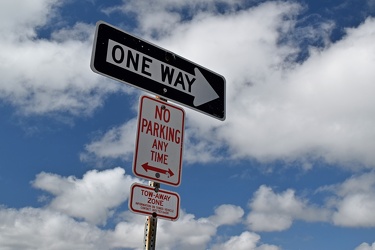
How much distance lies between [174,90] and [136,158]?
0.95 m

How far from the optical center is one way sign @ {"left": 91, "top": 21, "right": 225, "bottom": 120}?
4.03 m

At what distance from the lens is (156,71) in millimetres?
4305

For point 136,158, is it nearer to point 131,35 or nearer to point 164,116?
point 164,116

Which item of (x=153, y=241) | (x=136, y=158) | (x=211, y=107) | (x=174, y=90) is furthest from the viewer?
(x=211, y=107)

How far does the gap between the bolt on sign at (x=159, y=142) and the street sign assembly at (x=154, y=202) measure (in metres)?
0.15

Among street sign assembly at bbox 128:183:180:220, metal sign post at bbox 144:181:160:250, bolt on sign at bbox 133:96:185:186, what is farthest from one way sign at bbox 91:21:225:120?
metal sign post at bbox 144:181:160:250

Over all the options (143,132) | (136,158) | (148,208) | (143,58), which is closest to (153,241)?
(148,208)

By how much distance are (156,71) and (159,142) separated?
0.79m

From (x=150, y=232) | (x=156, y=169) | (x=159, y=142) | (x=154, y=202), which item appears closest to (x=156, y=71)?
(x=159, y=142)

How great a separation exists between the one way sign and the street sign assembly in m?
1.04

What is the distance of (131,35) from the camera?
168 inches

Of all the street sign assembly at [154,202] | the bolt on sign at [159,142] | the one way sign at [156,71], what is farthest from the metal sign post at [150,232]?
the one way sign at [156,71]

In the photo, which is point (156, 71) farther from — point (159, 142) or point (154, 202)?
point (154, 202)

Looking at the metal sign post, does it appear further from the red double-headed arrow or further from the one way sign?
the one way sign
